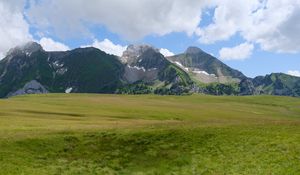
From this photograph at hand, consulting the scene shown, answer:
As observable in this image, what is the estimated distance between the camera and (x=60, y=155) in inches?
1914

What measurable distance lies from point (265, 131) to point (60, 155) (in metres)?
26.3

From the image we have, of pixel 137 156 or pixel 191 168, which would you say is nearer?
pixel 191 168

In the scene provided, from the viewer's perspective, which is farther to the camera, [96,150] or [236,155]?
[96,150]

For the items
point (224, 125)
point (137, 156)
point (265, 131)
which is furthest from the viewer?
point (224, 125)

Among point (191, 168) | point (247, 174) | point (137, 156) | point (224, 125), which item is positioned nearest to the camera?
point (247, 174)

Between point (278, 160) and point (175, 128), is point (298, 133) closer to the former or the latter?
point (278, 160)

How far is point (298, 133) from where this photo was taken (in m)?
51.4

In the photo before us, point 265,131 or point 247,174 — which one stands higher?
point 265,131

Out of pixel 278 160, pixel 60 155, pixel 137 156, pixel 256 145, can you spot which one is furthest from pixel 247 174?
pixel 60 155

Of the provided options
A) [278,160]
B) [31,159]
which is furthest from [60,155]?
[278,160]

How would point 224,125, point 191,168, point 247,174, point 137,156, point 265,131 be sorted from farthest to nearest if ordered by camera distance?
point 224,125, point 265,131, point 137,156, point 191,168, point 247,174

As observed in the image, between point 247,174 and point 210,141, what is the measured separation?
34.8ft

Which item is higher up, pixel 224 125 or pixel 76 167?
pixel 224 125

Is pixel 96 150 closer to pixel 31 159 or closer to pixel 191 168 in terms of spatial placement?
pixel 31 159
